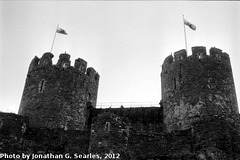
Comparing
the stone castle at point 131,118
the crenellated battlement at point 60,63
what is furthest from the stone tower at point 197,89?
the crenellated battlement at point 60,63

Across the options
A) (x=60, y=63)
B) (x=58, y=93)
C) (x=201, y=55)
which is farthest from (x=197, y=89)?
(x=60, y=63)

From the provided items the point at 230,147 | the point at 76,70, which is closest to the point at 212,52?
the point at 230,147

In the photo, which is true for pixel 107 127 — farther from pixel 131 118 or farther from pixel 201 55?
pixel 201 55

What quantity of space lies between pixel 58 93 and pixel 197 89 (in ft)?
29.9

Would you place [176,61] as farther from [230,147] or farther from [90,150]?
[90,150]

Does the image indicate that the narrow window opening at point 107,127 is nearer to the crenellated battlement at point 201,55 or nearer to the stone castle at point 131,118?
the stone castle at point 131,118

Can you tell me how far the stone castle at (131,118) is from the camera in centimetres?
1620

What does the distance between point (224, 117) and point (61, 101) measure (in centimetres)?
1037

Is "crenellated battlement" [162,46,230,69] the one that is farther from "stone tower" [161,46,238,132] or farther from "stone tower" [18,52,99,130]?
"stone tower" [18,52,99,130]

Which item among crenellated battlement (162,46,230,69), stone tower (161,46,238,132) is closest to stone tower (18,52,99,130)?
stone tower (161,46,238,132)

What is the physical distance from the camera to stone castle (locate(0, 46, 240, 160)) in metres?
16.2

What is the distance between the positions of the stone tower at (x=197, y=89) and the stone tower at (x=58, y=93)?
569 cm

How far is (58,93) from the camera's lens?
21.0 meters

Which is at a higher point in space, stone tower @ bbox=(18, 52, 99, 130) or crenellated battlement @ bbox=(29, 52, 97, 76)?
crenellated battlement @ bbox=(29, 52, 97, 76)
